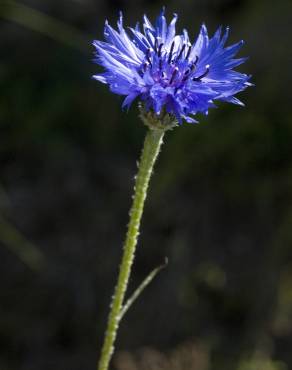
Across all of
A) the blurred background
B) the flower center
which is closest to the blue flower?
the flower center

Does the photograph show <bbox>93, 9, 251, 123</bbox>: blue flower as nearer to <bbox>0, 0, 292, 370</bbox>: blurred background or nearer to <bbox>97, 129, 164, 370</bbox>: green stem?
<bbox>97, 129, 164, 370</bbox>: green stem

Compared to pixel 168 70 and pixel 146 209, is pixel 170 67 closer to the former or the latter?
pixel 168 70

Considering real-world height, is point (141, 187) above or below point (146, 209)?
above

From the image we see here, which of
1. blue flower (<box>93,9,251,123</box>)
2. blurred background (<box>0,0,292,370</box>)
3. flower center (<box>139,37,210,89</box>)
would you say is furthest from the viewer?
blurred background (<box>0,0,292,370</box>)

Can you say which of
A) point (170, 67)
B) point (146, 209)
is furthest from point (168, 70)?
point (146, 209)

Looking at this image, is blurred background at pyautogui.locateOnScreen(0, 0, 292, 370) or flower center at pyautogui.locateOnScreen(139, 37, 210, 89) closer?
flower center at pyautogui.locateOnScreen(139, 37, 210, 89)

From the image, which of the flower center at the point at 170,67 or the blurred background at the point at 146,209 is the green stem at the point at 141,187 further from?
the blurred background at the point at 146,209

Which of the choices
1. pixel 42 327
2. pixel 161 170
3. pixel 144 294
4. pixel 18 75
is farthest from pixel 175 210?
pixel 18 75
